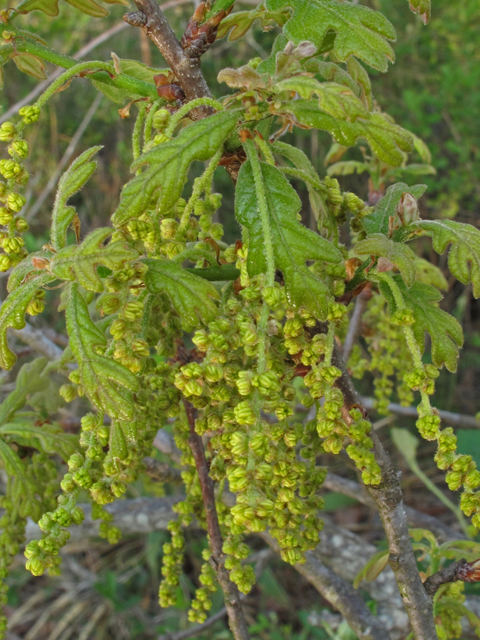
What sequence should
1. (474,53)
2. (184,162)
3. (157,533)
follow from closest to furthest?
(184,162), (157,533), (474,53)

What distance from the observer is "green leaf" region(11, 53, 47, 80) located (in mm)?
1222

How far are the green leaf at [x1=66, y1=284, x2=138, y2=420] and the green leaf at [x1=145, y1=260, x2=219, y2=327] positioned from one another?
0.43ft

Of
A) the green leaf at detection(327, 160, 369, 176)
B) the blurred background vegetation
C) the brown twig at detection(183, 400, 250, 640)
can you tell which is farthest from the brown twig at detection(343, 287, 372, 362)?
the blurred background vegetation

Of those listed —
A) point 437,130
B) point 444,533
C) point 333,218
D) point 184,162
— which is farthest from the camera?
point 437,130

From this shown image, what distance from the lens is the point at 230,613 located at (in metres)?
1.32

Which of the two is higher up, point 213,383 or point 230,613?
point 213,383

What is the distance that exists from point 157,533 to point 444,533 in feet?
6.21

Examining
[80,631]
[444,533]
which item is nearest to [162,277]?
[444,533]

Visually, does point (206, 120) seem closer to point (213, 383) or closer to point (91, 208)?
point (213, 383)

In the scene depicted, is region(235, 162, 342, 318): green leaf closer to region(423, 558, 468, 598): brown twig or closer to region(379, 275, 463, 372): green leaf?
region(379, 275, 463, 372): green leaf

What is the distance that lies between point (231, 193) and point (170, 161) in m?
4.27

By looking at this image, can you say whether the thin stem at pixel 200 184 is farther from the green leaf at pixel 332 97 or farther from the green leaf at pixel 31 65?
the green leaf at pixel 31 65

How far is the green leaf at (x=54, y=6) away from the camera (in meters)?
1.16

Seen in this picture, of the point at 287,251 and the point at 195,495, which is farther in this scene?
the point at 195,495
